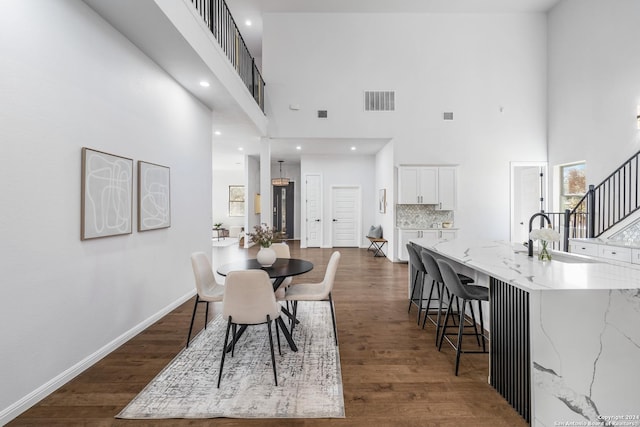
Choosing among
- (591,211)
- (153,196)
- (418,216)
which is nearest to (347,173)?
(418,216)

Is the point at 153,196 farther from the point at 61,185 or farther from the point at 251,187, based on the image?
the point at 251,187

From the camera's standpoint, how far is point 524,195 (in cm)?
728

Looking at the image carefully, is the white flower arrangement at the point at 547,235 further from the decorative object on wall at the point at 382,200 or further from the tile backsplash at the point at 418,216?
the decorative object on wall at the point at 382,200

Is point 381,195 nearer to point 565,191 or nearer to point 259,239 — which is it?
point 565,191

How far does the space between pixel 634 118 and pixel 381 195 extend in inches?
193

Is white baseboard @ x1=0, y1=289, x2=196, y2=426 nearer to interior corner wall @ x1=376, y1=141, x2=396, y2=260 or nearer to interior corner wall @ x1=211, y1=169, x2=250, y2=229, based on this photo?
interior corner wall @ x1=376, y1=141, x2=396, y2=260

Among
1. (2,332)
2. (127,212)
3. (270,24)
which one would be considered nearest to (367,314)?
(127,212)

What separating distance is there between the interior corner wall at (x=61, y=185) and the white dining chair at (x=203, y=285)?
70 cm

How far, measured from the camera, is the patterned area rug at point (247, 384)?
2020 mm

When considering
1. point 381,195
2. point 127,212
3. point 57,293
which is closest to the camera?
point 57,293

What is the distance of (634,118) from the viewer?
17.2 ft

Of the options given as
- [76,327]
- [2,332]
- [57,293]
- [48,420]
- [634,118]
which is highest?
[634,118]

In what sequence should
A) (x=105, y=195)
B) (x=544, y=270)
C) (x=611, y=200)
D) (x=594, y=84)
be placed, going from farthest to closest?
1. (x=594, y=84)
2. (x=611, y=200)
3. (x=105, y=195)
4. (x=544, y=270)

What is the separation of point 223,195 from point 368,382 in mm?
11728
